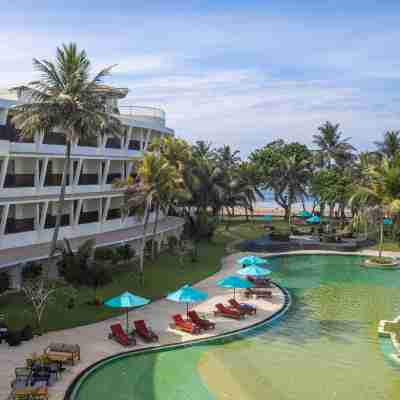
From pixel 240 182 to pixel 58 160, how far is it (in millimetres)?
26780

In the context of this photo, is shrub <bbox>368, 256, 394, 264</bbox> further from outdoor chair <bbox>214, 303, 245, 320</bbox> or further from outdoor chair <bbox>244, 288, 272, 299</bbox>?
outdoor chair <bbox>214, 303, 245, 320</bbox>

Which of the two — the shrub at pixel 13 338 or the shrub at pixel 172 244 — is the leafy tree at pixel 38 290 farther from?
the shrub at pixel 172 244

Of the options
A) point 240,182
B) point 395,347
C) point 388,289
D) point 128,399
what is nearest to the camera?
point 128,399

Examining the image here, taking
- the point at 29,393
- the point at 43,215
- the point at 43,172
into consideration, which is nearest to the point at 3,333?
the point at 29,393

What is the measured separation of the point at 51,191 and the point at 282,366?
19.3 meters

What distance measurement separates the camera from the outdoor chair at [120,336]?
2070cm

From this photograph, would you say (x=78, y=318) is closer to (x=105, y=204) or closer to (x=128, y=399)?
(x=128, y=399)

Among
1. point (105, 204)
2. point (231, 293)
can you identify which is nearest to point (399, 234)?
point (231, 293)

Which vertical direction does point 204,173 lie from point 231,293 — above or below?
above

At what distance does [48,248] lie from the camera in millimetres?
29734

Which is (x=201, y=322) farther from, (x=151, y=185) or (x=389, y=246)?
(x=389, y=246)

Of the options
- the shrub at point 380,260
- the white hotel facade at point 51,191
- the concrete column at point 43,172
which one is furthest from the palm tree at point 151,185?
the shrub at point 380,260

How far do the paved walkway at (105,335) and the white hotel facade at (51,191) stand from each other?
6.04 m

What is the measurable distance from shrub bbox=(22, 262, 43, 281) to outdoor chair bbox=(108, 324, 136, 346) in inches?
325
